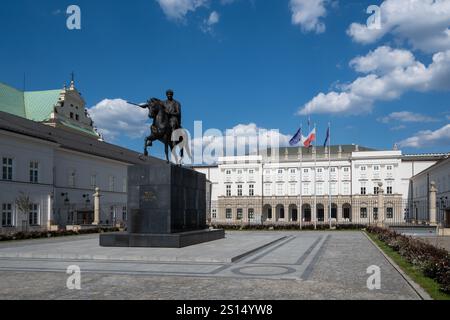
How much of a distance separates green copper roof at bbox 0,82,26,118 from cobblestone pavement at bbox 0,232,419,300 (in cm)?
4175

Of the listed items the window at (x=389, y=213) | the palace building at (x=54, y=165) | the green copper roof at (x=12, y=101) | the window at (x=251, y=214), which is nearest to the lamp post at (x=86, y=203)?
the palace building at (x=54, y=165)

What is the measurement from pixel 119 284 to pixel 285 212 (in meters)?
79.9

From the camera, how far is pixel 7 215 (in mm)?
34562

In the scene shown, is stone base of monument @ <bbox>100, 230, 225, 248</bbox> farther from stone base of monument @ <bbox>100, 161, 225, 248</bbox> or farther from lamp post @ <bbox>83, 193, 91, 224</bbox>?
lamp post @ <bbox>83, 193, 91, 224</bbox>

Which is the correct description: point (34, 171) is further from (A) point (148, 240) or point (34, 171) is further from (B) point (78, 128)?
(A) point (148, 240)

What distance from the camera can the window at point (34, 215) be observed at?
37.2m

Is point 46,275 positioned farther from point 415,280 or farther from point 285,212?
point 285,212

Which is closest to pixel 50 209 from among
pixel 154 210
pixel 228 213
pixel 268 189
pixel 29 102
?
pixel 154 210

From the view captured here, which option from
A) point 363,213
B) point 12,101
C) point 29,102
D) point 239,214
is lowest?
point 239,214

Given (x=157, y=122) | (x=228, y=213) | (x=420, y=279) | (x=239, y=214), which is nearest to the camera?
(x=420, y=279)

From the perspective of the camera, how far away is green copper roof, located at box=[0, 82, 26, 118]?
5397 cm

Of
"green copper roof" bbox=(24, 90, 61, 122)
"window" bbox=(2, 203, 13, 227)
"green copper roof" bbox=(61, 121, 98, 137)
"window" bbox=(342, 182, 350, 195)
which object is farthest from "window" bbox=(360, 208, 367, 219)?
"window" bbox=(2, 203, 13, 227)

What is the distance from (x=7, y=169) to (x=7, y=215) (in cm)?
351

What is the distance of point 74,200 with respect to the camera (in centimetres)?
4594
